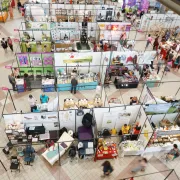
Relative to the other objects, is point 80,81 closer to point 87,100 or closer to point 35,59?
point 87,100

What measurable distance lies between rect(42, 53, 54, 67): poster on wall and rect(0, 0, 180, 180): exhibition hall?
2.7 inches

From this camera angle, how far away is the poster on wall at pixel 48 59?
42.8ft

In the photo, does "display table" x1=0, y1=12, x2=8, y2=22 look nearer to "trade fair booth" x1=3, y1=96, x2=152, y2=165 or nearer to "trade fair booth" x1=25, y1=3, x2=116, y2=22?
"trade fair booth" x1=25, y1=3, x2=116, y2=22

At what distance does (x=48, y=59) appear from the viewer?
13.2m

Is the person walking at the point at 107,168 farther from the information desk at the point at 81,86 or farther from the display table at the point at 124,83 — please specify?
the display table at the point at 124,83

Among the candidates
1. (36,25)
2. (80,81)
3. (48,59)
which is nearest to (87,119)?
(80,81)

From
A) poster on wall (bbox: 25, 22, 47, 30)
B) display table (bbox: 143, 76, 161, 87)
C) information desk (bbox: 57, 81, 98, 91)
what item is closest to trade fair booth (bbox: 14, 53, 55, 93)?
information desk (bbox: 57, 81, 98, 91)

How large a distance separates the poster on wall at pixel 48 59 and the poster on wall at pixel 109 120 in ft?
19.8

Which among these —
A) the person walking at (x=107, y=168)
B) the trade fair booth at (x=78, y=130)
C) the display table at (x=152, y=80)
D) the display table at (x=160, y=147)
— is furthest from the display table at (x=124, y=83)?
the person walking at (x=107, y=168)

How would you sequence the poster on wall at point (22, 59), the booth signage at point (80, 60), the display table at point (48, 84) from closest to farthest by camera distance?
the display table at point (48, 84) < the poster on wall at point (22, 59) < the booth signage at point (80, 60)

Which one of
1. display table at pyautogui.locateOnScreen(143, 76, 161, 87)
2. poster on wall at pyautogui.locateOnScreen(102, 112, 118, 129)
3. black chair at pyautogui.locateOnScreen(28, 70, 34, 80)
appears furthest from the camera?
display table at pyautogui.locateOnScreen(143, 76, 161, 87)

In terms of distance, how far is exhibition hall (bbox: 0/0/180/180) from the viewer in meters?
9.06

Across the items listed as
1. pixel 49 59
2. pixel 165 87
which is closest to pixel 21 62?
pixel 49 59

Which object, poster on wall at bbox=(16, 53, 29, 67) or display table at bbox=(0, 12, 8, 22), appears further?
display table at bbox=(0, 12, 8, 22)
